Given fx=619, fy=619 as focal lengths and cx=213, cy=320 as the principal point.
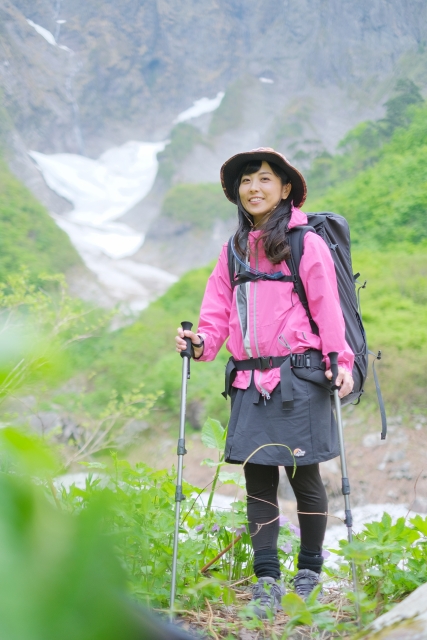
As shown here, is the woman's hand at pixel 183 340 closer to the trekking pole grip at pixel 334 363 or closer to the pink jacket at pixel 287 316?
the pink jacket at pixel 287 316

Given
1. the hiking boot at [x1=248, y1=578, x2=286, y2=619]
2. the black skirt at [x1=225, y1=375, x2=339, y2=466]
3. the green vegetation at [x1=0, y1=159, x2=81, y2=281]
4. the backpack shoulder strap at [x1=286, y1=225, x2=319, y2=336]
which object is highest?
the green vegetation at [x1=0, y1=159, x2=81, y2=281]

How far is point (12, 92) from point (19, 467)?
68.4 ft

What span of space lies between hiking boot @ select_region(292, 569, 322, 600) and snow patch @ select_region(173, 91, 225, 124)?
21922 mm

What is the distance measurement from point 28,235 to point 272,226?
14394 mm

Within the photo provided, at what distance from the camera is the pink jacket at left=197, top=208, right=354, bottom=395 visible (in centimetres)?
152

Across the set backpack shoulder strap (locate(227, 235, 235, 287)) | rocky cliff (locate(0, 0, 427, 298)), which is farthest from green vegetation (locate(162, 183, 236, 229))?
backpack shoulder strap (locate(227, 235, 235, 287))

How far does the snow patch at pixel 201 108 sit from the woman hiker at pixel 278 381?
21.6 meters

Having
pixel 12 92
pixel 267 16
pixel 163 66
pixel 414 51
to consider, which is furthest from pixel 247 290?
pixel 163 66

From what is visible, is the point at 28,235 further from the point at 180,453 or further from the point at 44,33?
the point at 180,453

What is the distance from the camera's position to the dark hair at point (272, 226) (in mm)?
1576

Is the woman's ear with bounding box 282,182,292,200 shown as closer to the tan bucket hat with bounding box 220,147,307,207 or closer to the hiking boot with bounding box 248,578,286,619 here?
the tan bucket hat with bounding box 220,147,307,207

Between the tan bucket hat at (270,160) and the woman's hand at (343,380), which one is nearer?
the woman's hand at (343,380)

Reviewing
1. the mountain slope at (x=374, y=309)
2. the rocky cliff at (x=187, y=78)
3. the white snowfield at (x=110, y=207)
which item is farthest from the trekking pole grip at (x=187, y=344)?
the rocky cliff at (x=187, y=78)

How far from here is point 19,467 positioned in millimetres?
180
